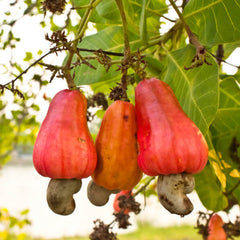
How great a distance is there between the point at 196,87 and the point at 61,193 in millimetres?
359

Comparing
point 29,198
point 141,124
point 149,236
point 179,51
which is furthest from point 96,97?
point 29,198

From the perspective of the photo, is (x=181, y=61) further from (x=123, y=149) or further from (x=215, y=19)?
(x=123, y=149)

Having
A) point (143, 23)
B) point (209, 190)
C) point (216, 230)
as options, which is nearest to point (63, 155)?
point (143, 23)

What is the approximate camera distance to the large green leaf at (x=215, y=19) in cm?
78

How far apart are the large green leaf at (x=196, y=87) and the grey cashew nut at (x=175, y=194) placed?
15 centimetres

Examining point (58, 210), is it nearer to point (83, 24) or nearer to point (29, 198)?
point (83, 24)

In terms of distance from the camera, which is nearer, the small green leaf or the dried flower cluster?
the dried flower cluster

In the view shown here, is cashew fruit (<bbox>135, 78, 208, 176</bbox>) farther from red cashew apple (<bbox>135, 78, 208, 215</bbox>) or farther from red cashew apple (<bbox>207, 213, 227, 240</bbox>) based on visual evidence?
red cashew apple (<bbox>207, 213, 227, 240</bbox>)

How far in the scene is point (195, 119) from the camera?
728 mm

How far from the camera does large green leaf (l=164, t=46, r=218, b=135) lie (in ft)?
2.30

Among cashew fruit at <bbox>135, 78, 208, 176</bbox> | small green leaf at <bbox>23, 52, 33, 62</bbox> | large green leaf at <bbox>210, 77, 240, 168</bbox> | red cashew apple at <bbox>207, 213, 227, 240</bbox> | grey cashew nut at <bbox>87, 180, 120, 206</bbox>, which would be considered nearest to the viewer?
cashew fruit at <bbox>135, 78, 208, 176</bbox>

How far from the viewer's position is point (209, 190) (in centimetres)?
106

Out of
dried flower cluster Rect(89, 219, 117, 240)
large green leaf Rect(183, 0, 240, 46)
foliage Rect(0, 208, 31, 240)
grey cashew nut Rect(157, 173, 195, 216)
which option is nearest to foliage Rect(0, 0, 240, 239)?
large green leaf Rect(183, 0, 240, 46)

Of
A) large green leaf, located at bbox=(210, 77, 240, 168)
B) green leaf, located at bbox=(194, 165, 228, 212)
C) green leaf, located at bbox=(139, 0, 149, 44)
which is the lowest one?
green leaf, located at bbox=(194, 165, 228, 212)
